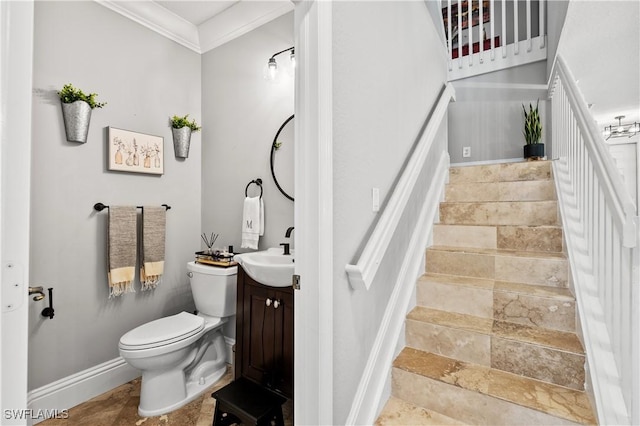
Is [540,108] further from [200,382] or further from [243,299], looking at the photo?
[200,382]

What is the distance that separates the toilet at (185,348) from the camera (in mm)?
1811

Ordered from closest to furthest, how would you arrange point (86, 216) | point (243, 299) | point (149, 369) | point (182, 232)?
point (149, 369)
point (243, 299)
point (86, 216)
point (182, 232)

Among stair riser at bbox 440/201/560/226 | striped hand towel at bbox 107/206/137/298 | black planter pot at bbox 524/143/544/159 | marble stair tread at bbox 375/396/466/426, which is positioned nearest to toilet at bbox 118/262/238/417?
striped hand towel at bbox 107/206/137/298

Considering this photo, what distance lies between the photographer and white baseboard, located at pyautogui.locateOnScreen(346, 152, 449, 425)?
129 centimetres

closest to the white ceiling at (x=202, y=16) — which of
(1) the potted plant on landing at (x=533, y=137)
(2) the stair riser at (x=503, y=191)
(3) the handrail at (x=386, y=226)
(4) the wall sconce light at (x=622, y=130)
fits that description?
(3) the handrail at (x=386, y=226)

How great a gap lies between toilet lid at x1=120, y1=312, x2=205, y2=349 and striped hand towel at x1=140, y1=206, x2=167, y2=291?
1.42ft

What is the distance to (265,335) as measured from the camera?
1.82 metres

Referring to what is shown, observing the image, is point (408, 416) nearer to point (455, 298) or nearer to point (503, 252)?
point (455, 298)

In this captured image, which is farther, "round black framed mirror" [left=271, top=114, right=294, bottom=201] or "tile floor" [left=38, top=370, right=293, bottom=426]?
"round black framed mirror" [left=271, top=114, right=294, bottom=201]

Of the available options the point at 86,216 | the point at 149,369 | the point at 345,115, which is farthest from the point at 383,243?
the point at 86,216

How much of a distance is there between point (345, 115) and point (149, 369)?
1790mm

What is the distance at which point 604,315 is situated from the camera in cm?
124

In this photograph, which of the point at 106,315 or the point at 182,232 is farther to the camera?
the point at 182,232

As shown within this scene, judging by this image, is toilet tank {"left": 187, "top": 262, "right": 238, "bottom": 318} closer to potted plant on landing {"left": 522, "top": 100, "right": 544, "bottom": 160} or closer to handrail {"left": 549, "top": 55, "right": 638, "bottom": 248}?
handrail {"left": 549, "top": 55, "right": 638, "bottom": 248}
